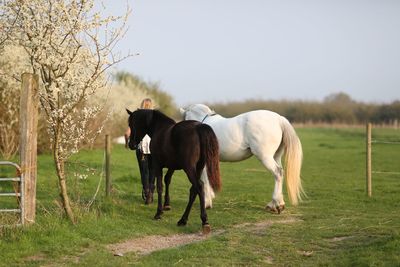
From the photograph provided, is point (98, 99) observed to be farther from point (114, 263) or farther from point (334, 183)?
point (114, 263)

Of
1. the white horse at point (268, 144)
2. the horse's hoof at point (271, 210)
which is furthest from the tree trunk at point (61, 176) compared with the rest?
the horse's hoof at point (271, 210)

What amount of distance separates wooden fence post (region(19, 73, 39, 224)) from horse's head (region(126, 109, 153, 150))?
2.24 meters

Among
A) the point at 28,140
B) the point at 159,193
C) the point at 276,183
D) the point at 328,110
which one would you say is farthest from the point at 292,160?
the point at 328,110

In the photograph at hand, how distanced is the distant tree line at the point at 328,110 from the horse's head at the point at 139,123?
42994mm

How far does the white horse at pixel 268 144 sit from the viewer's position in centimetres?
1086

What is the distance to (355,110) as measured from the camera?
196ft

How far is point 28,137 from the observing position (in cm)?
838

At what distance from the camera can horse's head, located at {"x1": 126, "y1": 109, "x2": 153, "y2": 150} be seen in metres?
10.3

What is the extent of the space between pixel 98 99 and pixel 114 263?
71.2 feet

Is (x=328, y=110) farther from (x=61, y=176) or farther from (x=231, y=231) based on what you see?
(x=61, y=176)

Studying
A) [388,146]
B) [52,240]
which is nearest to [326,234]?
[52,240]

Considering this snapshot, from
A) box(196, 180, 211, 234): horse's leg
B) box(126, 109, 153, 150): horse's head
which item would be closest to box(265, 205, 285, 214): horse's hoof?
box(196, 180, 211, 234): horse's leg

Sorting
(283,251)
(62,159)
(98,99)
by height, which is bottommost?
(283,251)

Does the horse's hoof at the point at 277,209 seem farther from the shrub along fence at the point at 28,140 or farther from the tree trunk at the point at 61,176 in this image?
the shrub along fence at the point at 28,140
